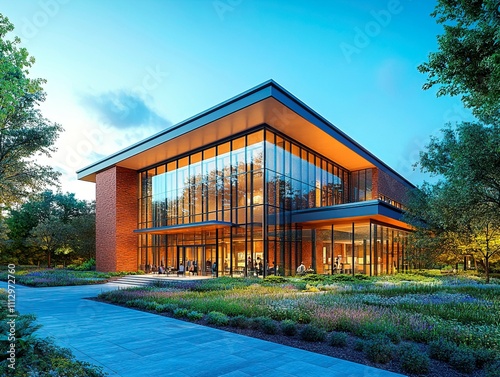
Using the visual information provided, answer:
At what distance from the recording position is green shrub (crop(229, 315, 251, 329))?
30.6 feet

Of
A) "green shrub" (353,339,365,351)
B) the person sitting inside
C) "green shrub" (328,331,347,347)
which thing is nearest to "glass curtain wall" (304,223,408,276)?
the person sitting inside

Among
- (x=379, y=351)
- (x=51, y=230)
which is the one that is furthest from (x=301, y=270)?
(x=51, y=230)

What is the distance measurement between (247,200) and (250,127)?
16.5 ft

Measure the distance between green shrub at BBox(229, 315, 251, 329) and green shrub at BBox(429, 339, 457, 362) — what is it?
4310 mm

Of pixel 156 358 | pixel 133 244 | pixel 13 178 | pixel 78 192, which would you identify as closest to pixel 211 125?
pixel 13 178

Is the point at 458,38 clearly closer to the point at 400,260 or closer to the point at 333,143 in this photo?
the point at 333,143

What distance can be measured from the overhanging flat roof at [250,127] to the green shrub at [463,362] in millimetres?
15944

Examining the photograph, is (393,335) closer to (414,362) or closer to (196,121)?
(414,362)

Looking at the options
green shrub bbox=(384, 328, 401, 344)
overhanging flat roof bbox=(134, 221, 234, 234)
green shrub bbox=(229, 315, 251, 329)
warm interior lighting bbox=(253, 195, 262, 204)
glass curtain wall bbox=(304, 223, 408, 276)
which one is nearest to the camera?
green shrub bbox=(384, 328, 401, 344)

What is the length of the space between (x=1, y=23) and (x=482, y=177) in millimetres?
18279

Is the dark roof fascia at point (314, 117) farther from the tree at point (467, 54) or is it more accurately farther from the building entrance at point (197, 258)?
the building entrance at point (197, 258)

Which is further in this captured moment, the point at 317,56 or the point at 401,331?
the point at 317,56

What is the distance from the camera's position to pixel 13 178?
2497 centimetres

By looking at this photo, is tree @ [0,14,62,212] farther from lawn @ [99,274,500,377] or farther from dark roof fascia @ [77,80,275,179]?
lawn @ [99,274,500,377]
